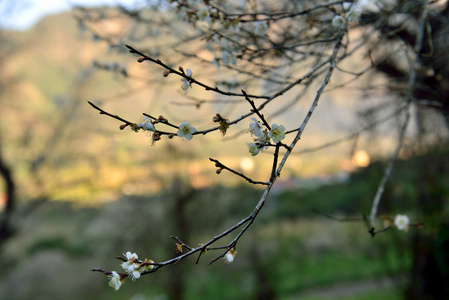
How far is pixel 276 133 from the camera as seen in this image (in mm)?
1252

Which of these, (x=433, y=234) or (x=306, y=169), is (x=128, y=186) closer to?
(x=433, y=234)

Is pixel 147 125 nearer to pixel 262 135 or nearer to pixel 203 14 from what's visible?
pixel 262 135

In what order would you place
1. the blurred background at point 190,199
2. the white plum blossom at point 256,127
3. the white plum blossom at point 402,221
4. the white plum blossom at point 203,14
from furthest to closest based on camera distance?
1. the blurred background at point 190,199
2. the white plum blossom at point 402,221
3. the white plum blossom at point 203,14
4. the white plum blossom at point 256,127

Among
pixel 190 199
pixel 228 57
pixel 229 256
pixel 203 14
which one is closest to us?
pixel 229 256

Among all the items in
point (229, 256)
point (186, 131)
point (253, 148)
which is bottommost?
point (229, 256)

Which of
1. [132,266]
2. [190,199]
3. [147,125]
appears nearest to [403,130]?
[147,125]

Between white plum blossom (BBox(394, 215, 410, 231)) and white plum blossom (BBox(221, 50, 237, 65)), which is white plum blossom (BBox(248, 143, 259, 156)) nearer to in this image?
white plum blossom (BBox(221, 50, 237, 65))

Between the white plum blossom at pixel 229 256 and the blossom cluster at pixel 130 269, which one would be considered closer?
the blossom cluster at pixel 130 269

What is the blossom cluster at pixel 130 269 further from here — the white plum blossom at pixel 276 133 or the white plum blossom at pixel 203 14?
the white plum blossom at pixel 203 14

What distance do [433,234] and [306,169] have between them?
24.3 meters

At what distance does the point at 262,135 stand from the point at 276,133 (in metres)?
0.07

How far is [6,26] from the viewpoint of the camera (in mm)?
8023

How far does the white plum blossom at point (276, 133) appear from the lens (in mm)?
1234

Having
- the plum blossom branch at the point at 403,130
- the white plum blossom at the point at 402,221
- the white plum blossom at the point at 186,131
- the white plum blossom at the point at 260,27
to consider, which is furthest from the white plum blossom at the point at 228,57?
the white plum blossom at the point at 402,221
